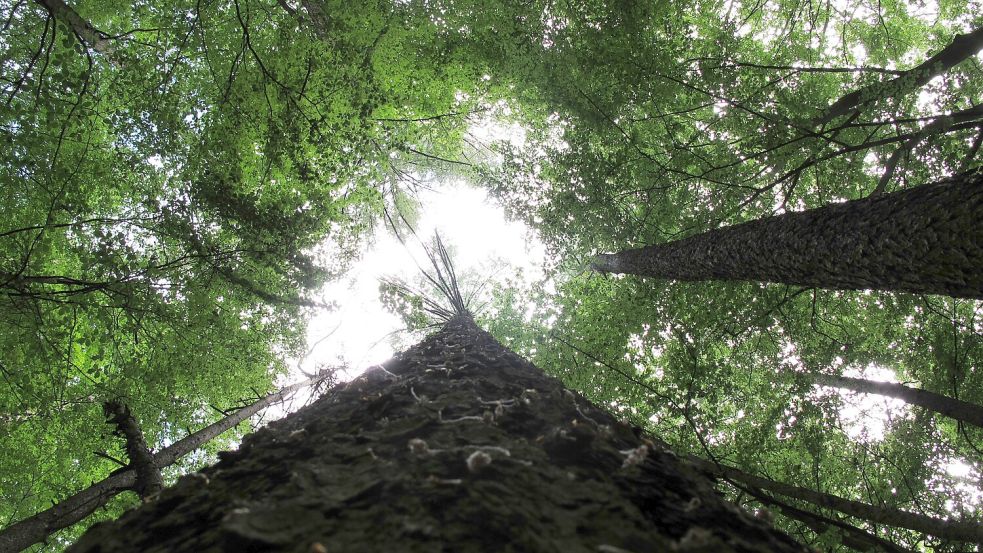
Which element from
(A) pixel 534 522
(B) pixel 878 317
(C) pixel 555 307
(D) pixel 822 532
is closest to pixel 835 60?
(B) pixel 878 317

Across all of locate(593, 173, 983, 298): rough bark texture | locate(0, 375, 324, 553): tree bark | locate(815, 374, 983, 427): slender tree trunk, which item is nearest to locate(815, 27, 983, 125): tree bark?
locate(593, 173, 983, 298): rough bark texture

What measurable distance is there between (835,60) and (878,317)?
5.05 meters

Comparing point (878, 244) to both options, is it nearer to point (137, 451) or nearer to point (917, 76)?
point (917, 76)

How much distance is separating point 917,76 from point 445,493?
18.9 feet

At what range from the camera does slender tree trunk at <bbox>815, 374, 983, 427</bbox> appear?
4.95m

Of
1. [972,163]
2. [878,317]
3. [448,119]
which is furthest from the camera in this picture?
[448,119]

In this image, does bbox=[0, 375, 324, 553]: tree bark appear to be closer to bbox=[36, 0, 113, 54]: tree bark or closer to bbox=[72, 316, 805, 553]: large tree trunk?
bbox=[36, 0, 113, 54]: tree bark

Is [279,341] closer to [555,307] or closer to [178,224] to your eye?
[178,224]

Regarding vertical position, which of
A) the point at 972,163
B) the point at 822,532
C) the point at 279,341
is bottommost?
the point at 822,532

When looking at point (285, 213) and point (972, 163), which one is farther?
point (285, 213)

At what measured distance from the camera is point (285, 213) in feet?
20.7

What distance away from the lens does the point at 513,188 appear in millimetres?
8594

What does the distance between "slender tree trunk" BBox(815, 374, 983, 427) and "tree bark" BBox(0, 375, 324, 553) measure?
8.56 metres

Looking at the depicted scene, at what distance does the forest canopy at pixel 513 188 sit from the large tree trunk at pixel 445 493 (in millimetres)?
4014
